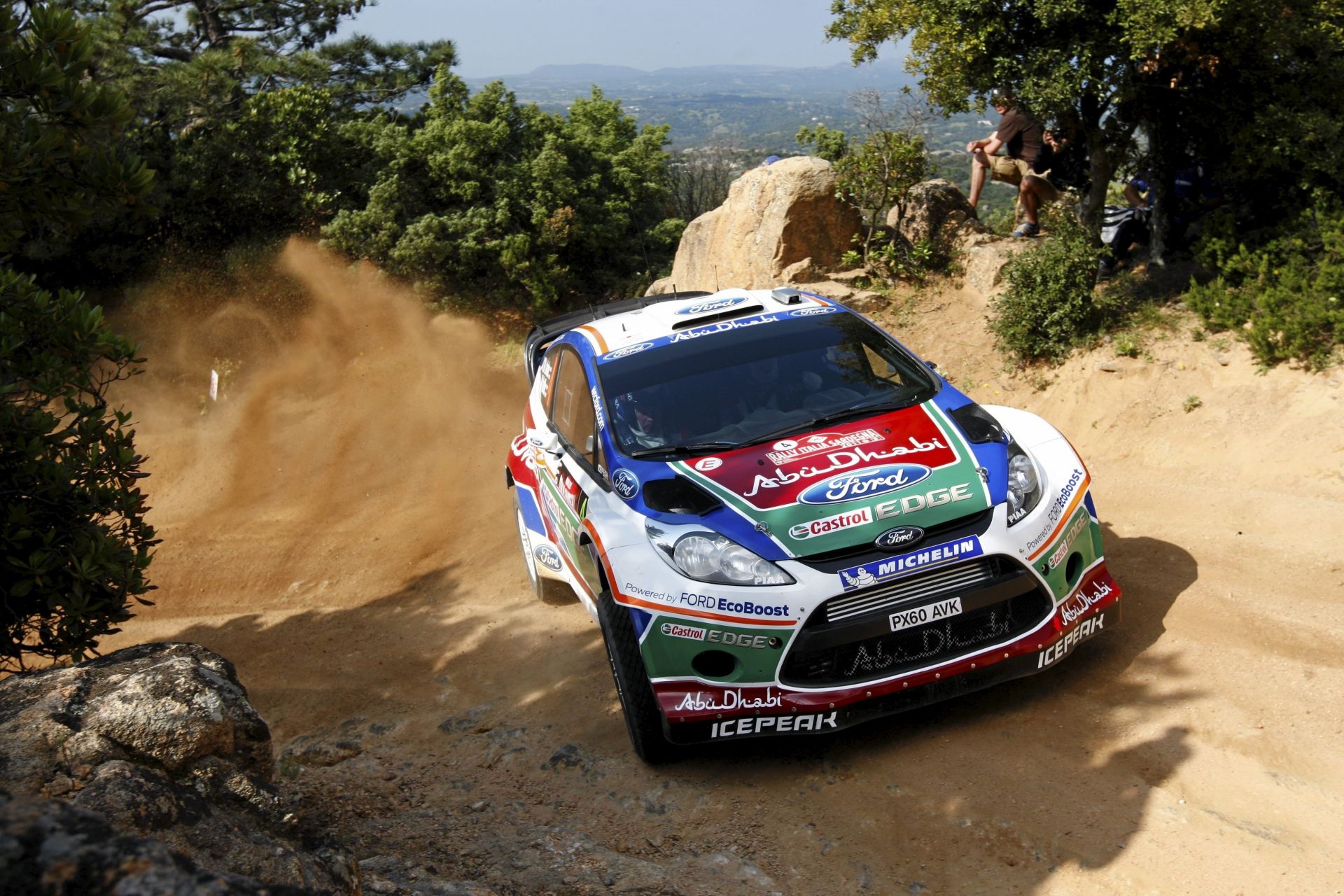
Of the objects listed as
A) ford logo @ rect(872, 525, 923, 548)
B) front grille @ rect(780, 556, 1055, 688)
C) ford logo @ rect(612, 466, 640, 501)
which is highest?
ford logo @ rect(612, 466, 640, 501)

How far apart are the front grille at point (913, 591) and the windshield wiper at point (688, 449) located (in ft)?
3.39

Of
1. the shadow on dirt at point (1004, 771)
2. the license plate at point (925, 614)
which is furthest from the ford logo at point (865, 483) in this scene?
the shadow on dirt at point (1004, 771)

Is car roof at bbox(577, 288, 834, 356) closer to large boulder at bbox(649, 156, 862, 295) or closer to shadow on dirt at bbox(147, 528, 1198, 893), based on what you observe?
shadow on dirt at bbox(147, 528, 1198, 893)

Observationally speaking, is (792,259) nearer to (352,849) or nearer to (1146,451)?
(1146,451)

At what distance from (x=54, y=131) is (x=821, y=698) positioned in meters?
4.05

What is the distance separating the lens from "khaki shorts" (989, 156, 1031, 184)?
40.8 ft

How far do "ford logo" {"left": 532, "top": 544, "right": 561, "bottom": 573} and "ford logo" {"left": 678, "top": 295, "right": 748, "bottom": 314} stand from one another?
5.15ft

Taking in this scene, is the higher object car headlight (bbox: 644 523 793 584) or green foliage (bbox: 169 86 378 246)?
green foliage (bbox: 169 86 378 246)

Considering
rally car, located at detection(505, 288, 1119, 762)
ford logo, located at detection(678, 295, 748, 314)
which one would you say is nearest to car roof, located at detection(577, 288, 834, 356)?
ford logo, located at detection(678, 295, 748, 314)

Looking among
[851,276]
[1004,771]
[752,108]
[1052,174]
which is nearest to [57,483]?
[1004,771]

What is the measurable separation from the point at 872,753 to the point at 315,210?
40.9 ft

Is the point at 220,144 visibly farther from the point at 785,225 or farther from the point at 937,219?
the point at 937,219

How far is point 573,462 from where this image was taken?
5.62 metres

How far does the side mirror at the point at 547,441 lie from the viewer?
19.3 ft
